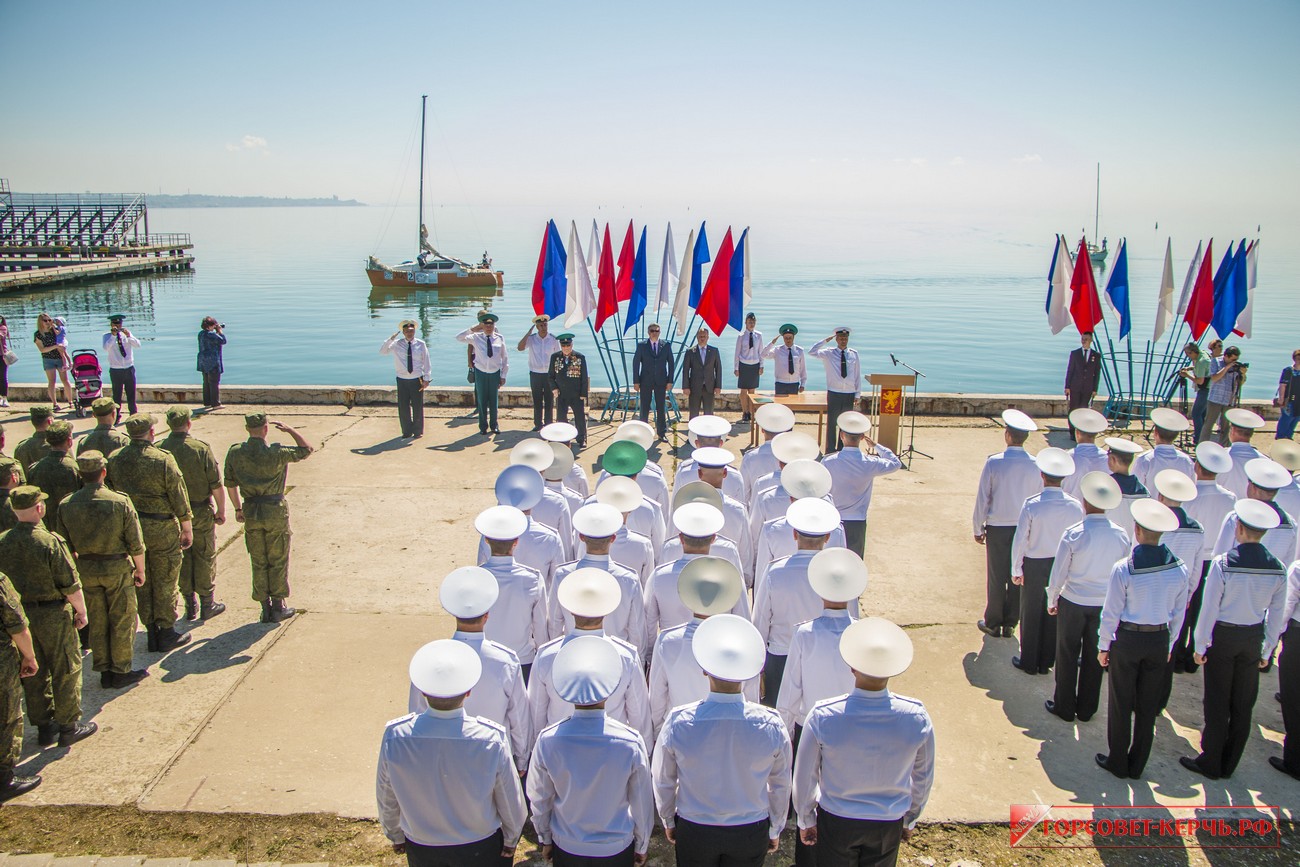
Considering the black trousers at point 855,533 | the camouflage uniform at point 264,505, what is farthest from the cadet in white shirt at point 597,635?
the black trousers at point 855,533

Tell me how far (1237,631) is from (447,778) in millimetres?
4864

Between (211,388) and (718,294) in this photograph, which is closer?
(718,294)

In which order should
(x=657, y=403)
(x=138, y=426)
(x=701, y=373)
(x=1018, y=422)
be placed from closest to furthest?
(x=138, y=426), (x=1018, y=422), (x=657, y=403), (x=701, y=373)

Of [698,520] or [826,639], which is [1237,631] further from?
[698,520]

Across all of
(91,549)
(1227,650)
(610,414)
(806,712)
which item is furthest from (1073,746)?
(610,414)

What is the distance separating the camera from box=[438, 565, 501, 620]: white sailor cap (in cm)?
414

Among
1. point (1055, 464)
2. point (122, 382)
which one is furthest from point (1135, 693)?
point (122, 382)

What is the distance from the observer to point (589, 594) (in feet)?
13.9

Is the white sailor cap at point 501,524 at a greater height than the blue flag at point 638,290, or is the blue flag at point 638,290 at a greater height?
the blue flag at point 638,290

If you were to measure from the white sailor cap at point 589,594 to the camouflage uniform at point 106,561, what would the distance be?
12.6 feet

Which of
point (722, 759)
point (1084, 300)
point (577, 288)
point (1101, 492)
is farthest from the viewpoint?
point (577, 288)

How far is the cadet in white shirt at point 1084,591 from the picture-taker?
18.9 feet

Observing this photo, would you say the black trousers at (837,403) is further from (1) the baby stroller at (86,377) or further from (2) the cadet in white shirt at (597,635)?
(1) the baby stroller at (86,377)

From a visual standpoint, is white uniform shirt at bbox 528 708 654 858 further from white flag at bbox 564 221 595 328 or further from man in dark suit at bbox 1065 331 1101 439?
man in dark suit at bbox 1065 331 1101 439
